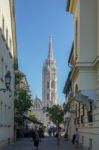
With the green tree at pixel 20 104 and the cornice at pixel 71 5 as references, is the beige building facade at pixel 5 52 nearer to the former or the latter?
the cornice at pixel 71 5

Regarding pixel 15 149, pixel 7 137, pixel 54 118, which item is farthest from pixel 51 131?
pixel 15 149

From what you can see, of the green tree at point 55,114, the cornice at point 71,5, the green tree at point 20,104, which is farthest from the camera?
the green tree at point 55,114

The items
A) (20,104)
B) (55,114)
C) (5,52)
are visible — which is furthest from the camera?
(55,114)

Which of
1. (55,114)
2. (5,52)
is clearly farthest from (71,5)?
(55,114)

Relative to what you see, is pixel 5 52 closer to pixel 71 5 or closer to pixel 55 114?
pixel 71 5

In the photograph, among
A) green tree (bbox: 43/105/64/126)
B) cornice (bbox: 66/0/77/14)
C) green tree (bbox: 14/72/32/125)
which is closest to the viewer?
cornice (bbox: 66/0/77/14)

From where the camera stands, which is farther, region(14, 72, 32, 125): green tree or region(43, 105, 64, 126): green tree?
region(43, 105, 64, 126): green tree

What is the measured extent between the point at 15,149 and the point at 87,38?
32.1ft

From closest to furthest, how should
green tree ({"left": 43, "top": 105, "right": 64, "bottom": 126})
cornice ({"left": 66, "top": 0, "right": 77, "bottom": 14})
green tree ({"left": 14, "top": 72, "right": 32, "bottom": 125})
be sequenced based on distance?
cornice ({"left": 66, "top": 0, "right": 77, "bottom": 14}) < green tree ({"left": 14, "top": 72, "right": 32, "bottom": 125}) < green tree ({"left": 43, "top": 105, "right": 64, "bottom": 126})

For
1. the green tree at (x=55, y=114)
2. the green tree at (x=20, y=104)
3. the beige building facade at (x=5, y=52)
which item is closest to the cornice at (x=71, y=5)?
the beige building facade at (x=5, y=52)

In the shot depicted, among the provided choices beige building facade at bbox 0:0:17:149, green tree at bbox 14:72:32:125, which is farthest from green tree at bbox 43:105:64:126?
beige building facade at bbox 0:0:17:149

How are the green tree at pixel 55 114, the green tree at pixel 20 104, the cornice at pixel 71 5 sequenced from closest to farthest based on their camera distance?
1. the cornice at pixel 71 5
2. the green tree at pixel 20 104
3. the green tree at pixel 55 114

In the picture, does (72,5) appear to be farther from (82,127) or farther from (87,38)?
(82,127)

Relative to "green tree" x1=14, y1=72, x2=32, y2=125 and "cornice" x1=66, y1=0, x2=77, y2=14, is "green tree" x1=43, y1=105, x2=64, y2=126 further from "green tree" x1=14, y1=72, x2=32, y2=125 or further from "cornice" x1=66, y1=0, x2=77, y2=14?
"cornice" x1=66, y1=0, x2=77, y2=14
